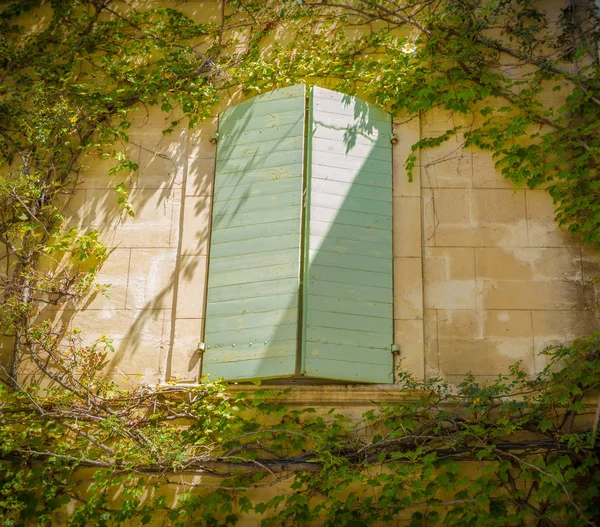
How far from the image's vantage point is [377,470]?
20.2ft

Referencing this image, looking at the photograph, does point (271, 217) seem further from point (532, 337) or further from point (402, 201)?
point (532, 337)

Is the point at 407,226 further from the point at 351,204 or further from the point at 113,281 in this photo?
the point at 113,281

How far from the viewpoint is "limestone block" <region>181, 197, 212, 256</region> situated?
6824mm

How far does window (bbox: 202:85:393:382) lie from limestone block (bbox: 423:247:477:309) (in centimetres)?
31

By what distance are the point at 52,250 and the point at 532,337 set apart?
3.52 metres

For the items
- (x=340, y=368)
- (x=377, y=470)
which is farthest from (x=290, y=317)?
(x=377, y=470)

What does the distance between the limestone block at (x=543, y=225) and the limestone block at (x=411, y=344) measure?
42.5 inches

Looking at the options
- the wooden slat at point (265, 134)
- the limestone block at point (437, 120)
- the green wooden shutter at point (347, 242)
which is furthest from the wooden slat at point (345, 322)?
the limestone block at point (437, 120)

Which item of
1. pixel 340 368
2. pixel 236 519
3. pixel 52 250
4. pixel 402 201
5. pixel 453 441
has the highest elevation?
pixel 402 201

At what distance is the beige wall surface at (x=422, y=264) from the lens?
21.4 ft

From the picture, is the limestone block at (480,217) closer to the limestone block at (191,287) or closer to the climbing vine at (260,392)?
the climbing vine at (260,392)

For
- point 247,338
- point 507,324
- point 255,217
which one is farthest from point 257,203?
point 507,324

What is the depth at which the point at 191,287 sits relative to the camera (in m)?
6.71

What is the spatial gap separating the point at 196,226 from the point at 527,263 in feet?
7.92
